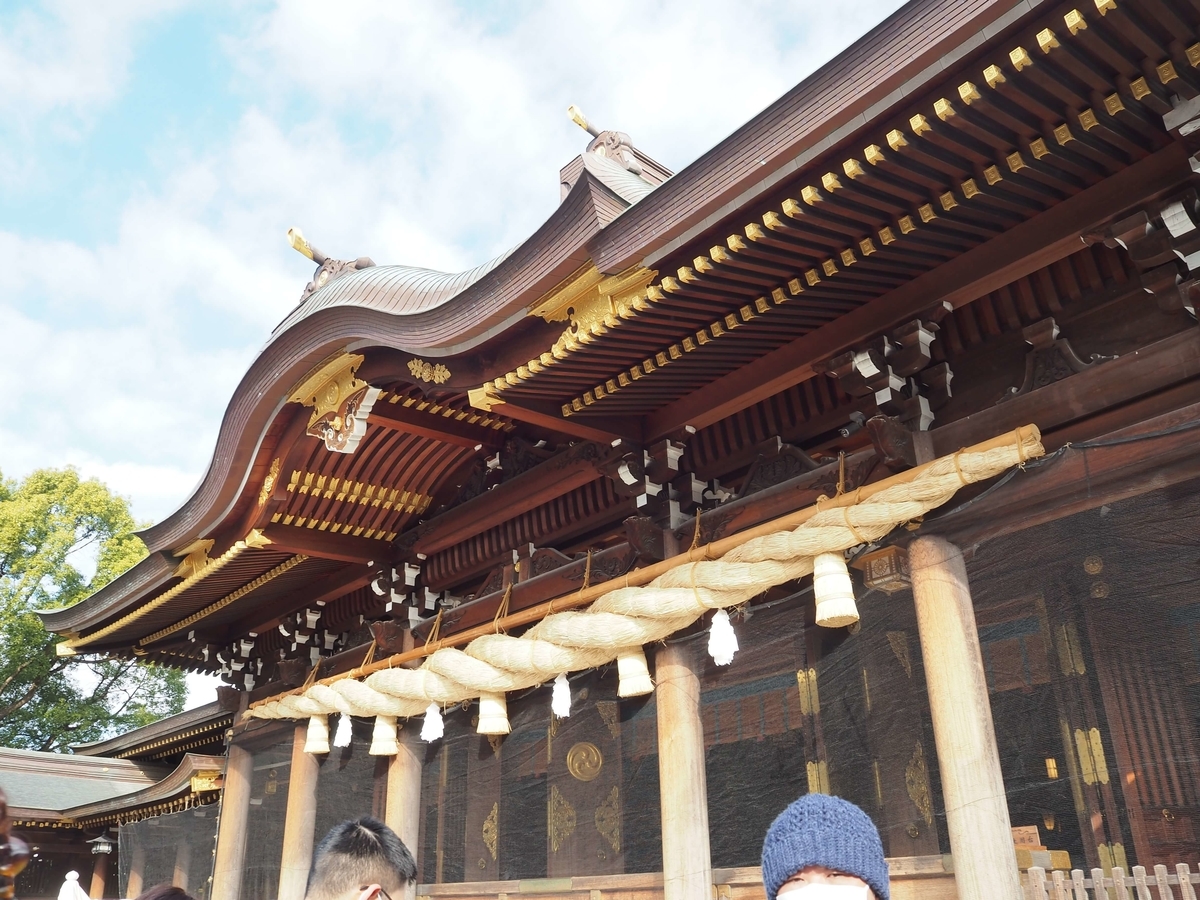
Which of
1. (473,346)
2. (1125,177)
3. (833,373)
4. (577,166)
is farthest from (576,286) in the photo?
(1125,177)

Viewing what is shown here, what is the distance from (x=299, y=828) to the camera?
6.87 meters

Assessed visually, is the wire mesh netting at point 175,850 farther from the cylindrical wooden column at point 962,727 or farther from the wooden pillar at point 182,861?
the cylindrical wooden column at point 962,727

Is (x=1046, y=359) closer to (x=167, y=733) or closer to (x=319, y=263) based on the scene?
(x=319, y=263)

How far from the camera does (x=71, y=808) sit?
42.4 feet

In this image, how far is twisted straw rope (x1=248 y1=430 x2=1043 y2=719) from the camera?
11.9 ft

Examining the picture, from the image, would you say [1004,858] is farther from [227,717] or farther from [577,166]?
[227,717]

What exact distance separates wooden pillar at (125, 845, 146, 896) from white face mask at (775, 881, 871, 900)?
9395 mm

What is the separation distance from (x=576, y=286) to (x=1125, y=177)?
82.9 inches

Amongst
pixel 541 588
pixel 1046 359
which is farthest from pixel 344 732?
pixel 1046 359

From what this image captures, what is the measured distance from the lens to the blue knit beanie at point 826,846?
1247 millimetres

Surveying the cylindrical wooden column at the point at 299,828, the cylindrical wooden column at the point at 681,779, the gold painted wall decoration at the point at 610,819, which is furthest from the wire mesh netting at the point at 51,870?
the cylindrical wooden column at the point at 681,779

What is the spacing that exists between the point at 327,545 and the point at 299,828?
219 cm

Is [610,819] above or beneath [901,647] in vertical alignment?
beneath

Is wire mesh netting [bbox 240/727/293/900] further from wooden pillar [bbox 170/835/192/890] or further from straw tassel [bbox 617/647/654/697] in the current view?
straw tassel [bbox 617/647/654/697]
